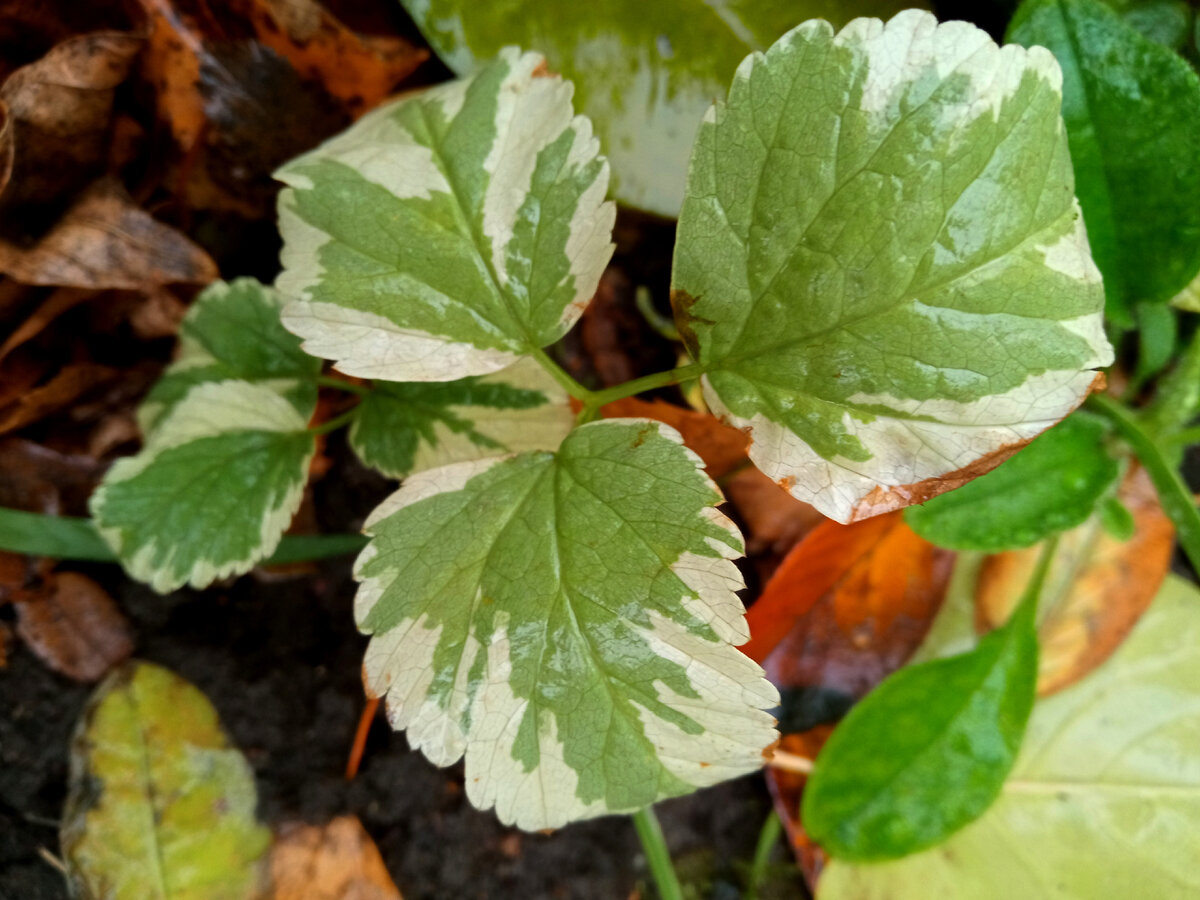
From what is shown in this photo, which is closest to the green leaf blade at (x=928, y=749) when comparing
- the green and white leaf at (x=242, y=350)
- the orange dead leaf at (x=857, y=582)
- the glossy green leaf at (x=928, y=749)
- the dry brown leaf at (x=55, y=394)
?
the glossy green leaf at (x=928, y=749)

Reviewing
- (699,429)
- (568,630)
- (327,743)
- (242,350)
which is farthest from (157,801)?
(699,429)

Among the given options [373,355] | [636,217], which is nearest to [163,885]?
[373,355]

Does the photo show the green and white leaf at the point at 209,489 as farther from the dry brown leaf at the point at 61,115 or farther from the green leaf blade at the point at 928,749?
the green leaf blade at the point at 928,749

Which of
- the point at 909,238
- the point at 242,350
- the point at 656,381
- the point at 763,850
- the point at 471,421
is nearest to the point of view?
the point at 909,238

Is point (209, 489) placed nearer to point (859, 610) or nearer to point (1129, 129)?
point (859, 610)

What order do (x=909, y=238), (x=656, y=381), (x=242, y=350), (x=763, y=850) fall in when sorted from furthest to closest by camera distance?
(x=763, y=850)
(x=242, y=350)
(x=656, y=381)
(x=909, y=238)
